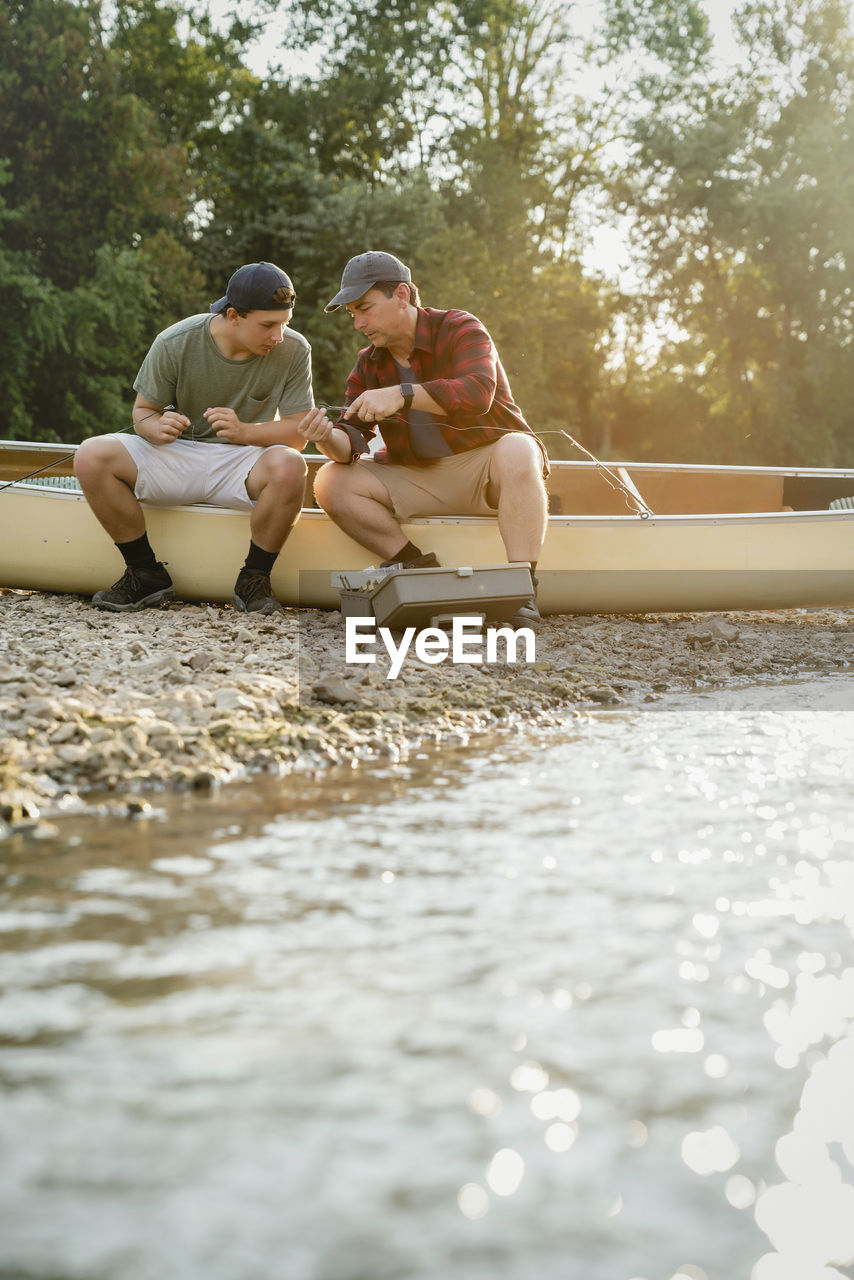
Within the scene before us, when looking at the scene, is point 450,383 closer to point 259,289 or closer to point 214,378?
point 259,289

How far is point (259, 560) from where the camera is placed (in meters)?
4.93

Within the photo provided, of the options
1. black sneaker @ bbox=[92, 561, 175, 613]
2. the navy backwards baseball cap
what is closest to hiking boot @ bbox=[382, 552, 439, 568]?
black sneaker @ bbox=[92, 561, 175, 613]

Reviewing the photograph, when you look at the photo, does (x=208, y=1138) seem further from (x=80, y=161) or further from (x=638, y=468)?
(x=80, y=161)

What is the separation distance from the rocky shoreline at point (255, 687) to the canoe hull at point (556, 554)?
0.40 feet

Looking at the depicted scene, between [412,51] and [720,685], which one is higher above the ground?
[412,51]

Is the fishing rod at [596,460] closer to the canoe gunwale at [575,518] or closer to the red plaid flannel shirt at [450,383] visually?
the red plaid flannel shirt at [450,383]

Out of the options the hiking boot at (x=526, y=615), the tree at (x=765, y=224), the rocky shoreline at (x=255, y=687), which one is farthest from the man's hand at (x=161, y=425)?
the tree at (x=765, y=224)

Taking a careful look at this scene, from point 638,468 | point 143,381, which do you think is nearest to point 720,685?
point 143,381

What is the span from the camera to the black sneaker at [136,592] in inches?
197

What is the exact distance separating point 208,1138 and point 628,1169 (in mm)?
428

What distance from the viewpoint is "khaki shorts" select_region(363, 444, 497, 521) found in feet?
16.0

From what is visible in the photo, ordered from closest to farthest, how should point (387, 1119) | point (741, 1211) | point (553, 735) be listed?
1. point (741, 1211)
2. point (387, 1119)
3. point (553, 735)

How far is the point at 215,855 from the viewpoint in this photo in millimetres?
2242

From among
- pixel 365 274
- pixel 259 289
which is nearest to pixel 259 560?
pixel 259 289
